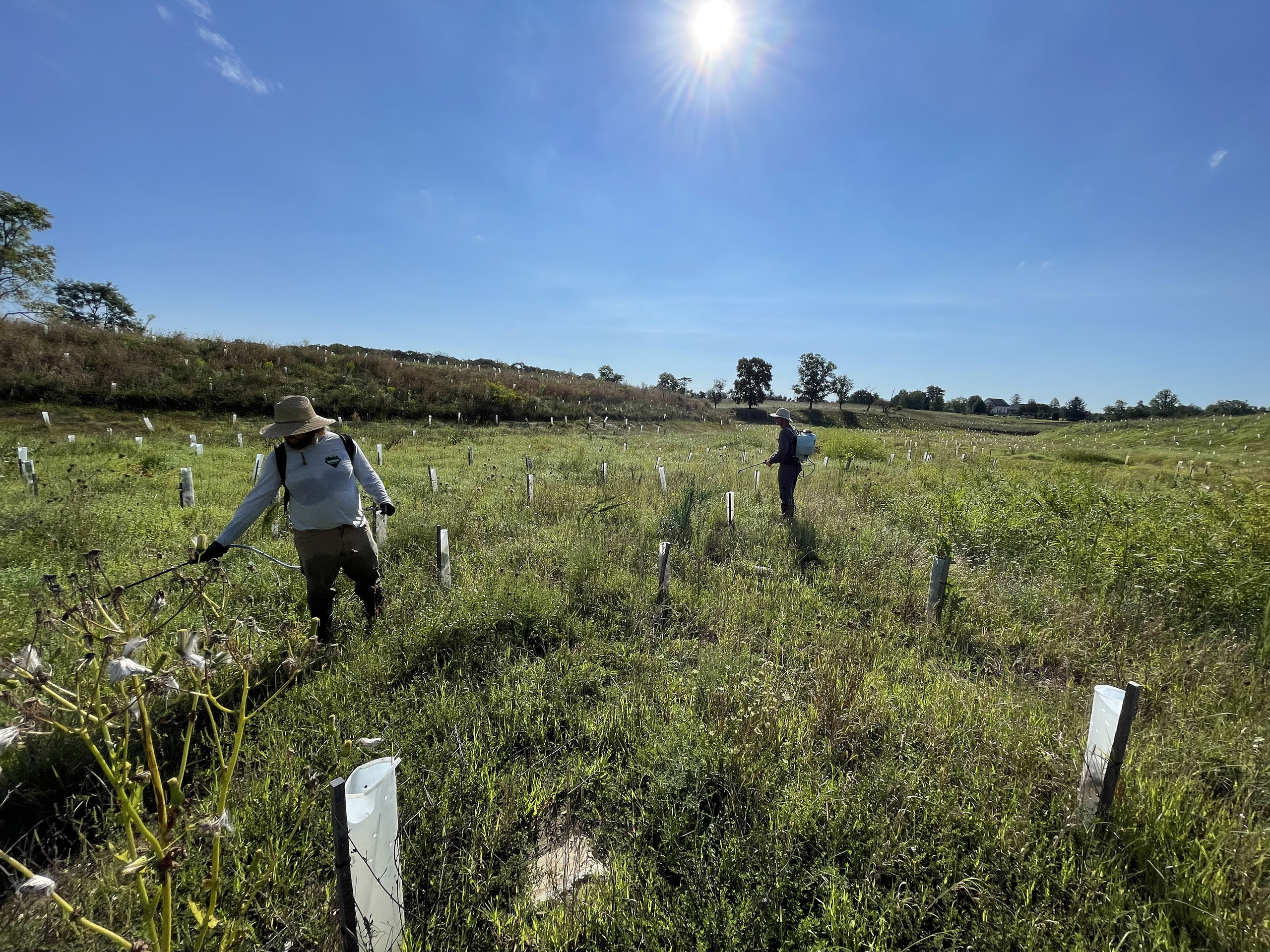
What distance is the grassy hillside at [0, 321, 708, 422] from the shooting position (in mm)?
19625

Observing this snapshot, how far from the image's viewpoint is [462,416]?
28.5m

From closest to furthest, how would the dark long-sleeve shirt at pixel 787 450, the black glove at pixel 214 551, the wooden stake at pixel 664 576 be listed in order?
the black glove at pixel 214 551
the wooden stake at pixel 664 576
the dark long-sleeve shirt at pixel 787 450

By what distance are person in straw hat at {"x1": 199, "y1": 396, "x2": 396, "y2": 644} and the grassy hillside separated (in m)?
23.5

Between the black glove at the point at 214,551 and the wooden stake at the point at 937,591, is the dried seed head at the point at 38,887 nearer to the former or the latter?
the black glove at the point at 214,551

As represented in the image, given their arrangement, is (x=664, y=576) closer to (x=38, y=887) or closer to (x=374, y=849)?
(x=374, y=849)

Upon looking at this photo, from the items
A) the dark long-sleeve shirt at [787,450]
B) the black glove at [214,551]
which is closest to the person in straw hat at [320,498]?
the black glove at [214,551]

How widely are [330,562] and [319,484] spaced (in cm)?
64

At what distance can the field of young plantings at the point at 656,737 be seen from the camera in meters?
1.82

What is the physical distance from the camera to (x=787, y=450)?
24.9ft

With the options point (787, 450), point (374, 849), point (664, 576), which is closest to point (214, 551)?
point (374, 849)

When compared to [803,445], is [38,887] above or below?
below

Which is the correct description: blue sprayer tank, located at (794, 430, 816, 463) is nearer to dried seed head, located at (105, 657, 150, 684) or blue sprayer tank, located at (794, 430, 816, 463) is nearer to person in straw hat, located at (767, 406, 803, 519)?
person in straw hat, located at (767, 406, 803, 519)

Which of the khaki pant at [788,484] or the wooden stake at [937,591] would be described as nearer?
the wooden stake at [937,591]

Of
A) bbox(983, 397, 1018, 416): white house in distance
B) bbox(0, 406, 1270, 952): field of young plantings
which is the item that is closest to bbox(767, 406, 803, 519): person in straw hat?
bbox(0, 406, 1270, 952): field of young plantings
